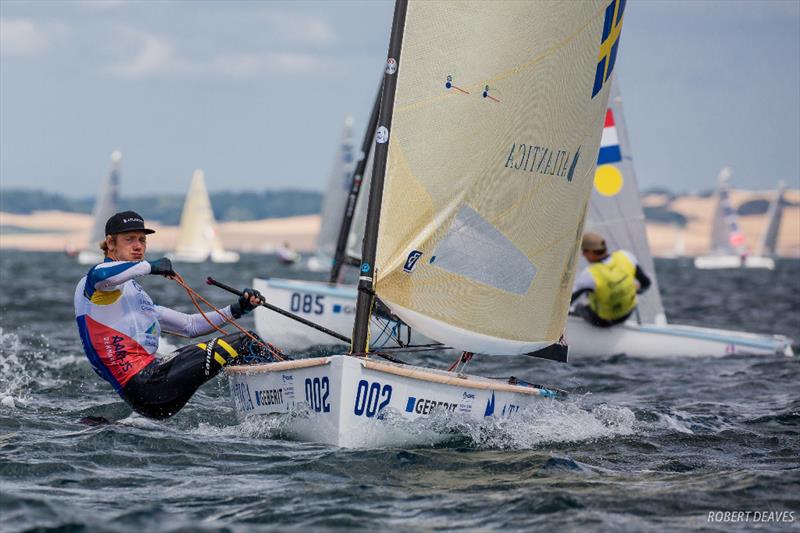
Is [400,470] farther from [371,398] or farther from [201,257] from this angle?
[201,257]

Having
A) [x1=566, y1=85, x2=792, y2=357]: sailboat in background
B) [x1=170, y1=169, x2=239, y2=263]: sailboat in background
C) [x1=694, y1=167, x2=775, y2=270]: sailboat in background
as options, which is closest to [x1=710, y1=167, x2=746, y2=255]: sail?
[x1=694, y1=167, x2=775, y2=270]: sailboat in background

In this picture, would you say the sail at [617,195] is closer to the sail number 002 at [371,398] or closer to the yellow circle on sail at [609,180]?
the yellow circle on sail at [609,180]

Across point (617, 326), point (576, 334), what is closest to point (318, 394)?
point (576, 334)

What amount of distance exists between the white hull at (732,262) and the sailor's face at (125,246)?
69.3 metres

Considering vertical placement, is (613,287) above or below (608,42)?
below

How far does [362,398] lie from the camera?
6.11 meters

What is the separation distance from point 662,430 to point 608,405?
971 mm

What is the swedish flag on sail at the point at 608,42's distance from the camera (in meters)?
7.58

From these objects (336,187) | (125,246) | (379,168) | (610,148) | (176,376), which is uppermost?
(336,187)

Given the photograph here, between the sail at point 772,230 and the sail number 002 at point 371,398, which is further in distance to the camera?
the sail at point 772,230

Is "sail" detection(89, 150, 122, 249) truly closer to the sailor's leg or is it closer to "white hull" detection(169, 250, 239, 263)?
"white hull" detection(169, 250, 239, 263)

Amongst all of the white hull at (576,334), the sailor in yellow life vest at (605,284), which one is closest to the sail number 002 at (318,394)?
the white hull at (576,334)

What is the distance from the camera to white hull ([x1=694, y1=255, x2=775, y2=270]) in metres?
73.8

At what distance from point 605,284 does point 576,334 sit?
756 millimetres
